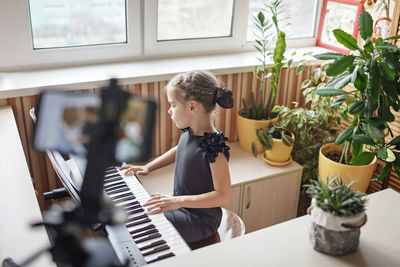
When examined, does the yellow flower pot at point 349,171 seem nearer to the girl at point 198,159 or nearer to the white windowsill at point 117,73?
the white windowsill at point 117,73

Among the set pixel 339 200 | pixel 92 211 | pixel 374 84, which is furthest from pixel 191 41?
pixel 92 211

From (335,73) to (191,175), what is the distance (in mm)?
809

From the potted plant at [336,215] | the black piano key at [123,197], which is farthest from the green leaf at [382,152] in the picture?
the black piano key at [123,197]

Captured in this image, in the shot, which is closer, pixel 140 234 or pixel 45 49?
pixel 140 234

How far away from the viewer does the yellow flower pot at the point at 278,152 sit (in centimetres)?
246

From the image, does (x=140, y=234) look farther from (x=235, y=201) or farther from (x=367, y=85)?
(x=367, y=85)

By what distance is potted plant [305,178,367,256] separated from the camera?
107 centimetres

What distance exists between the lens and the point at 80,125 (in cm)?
40

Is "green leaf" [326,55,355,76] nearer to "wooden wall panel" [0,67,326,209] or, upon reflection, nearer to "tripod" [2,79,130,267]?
"wooden wall panel" [0,67,326,209]

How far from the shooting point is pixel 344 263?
44.9 inches

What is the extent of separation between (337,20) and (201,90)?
1.62 metres

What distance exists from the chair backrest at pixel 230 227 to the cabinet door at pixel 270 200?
1.25 feet

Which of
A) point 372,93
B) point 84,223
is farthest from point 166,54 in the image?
point 84,223

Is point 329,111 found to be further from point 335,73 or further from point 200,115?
point 200,115
